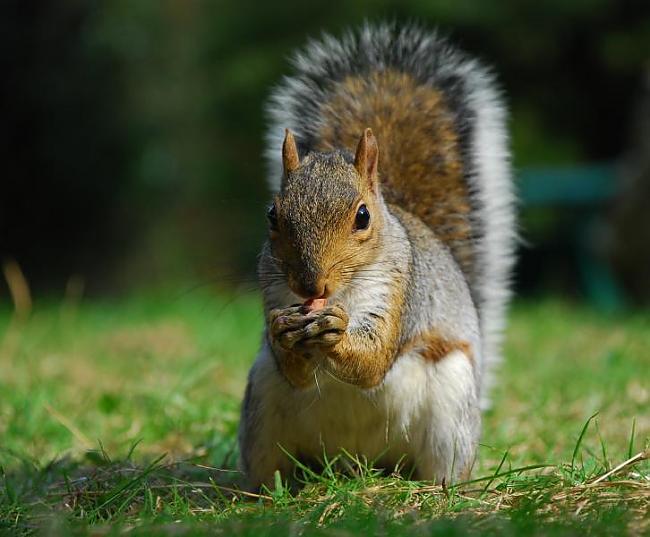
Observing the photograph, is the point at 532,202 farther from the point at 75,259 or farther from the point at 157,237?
the point at 75,259

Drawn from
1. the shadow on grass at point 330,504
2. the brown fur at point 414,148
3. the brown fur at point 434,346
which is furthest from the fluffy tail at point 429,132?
the shadow on grass at point 330,504

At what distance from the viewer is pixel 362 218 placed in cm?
180

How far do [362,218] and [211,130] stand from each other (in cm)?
614

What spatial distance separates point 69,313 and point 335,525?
340cm

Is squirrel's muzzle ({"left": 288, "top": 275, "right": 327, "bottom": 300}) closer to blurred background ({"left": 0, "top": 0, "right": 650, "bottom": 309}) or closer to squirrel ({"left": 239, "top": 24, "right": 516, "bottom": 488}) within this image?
squirrel ({"left": 239, "top": 24, "right": 516, "bottom": 488})

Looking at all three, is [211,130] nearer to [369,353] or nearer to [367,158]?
[367,158]

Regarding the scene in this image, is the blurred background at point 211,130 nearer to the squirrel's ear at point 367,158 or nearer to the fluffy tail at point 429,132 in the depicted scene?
the fluffy tail at point 429,132

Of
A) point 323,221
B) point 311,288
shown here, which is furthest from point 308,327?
point 323,221

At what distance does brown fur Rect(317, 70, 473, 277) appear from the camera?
2287 mm

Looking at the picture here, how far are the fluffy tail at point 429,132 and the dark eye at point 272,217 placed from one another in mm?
427

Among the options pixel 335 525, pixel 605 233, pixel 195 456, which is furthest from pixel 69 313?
pixel 335 525

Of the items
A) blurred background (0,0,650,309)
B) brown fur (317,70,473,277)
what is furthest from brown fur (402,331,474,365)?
blurred background (0,0,650,309)

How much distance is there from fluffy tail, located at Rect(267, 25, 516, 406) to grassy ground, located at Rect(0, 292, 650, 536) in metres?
0.39

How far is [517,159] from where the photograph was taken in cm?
716
